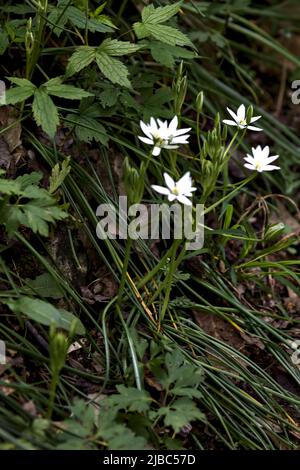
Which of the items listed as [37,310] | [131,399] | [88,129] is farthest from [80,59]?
[131,399]

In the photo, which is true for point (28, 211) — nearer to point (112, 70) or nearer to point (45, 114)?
point (45, 114)

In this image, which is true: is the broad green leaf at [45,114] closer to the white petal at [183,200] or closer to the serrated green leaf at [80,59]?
the serrated green leaf at [80,59]

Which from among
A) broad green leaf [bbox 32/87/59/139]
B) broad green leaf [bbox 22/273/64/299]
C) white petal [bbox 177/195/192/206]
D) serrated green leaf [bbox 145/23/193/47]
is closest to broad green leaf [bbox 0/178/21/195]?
broad green leaf [bbox 32/87/59/139]

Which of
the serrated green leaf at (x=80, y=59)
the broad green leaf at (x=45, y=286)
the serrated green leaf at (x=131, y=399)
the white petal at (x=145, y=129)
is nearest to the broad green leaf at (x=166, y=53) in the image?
the serrated green leaf at (x=80, y=59)

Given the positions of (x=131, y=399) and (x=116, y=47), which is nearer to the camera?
(x=131, y=399)

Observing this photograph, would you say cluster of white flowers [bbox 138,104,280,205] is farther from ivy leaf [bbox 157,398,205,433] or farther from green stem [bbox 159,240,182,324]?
ivy leaf [bbox 157,398,205,433]

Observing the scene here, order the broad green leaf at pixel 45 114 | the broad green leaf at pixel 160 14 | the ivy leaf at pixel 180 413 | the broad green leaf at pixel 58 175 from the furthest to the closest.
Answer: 1. the broad green leaf at pixel 160 14
2. the broad green leaf at pixel 58 175
3. the broad green leaf at pixel 45 114
4. the ivy leaf at pixel 180 413

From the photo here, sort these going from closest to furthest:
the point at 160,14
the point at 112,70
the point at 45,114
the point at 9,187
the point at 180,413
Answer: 1. the point at 180,413
2. the point at 9,187
3. the point at 45,114
4. the point at 112,70
5. the point at 160,14
